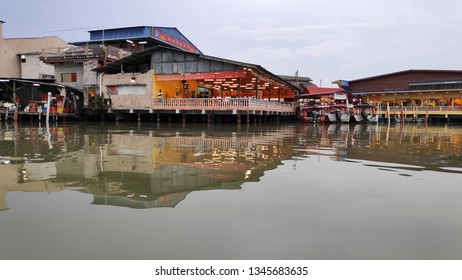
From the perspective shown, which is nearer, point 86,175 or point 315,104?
point 86,175

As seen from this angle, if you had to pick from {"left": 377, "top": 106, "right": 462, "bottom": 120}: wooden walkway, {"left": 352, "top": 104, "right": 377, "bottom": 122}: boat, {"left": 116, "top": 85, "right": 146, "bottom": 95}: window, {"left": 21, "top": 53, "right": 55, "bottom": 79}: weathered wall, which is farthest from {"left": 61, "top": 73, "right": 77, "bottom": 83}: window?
{"left": 377, "top": 106, "right": 462, "bottom": 120}: wooden walkway

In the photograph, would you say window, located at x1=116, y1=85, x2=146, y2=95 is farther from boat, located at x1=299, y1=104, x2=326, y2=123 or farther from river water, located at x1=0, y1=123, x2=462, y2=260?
river water, located at x1=0, y1=123, x2=462, y2=260

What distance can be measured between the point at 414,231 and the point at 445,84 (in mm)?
47303

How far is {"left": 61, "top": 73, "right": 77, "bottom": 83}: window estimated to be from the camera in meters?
35.4

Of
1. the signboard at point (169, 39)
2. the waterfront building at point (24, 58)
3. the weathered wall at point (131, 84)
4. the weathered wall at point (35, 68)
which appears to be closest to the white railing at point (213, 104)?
the weathered wall at point (131, 84)

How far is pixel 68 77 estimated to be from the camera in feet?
117

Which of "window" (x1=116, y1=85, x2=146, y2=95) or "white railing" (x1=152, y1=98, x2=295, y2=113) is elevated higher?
"window" (x1=116, y1=85, x2=146, y2=95)

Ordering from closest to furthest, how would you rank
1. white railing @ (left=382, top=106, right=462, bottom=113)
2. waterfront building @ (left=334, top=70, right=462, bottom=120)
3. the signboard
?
white railing @ (left=382, top=106, right=462, bottom=113) → waterfront building @ (left=334, top=70, right=462, bottom=120) → the signboard

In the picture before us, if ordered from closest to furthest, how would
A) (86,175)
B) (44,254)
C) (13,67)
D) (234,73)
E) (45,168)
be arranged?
1. (44,254)
2. (86,175)
3. (45,168)
4. (234,73)
5. (13,67)

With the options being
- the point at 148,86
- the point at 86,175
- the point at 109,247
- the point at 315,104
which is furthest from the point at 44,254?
the point at 315,104

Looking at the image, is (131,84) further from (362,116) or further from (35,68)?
(362,116)

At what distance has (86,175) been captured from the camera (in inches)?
228

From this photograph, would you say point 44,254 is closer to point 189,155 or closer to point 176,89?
point 189,155

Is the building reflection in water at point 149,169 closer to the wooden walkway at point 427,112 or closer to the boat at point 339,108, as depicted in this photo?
the boat at point 339,108
